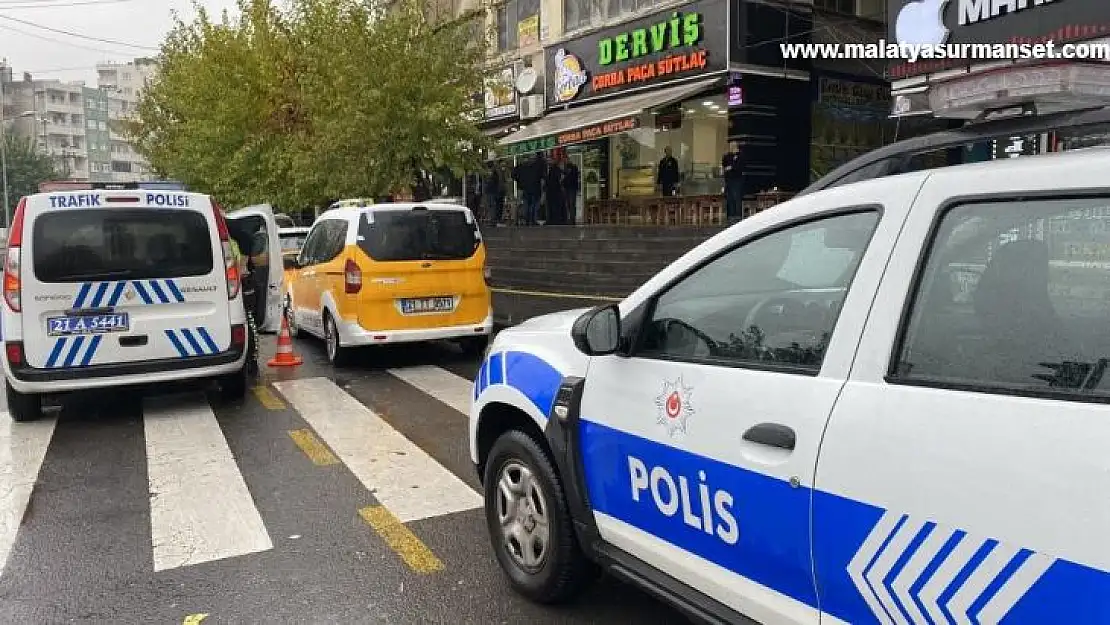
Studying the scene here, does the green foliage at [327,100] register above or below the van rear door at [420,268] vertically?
above

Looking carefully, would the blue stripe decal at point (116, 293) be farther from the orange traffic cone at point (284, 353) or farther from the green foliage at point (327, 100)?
the green foliage at point (327, 100)

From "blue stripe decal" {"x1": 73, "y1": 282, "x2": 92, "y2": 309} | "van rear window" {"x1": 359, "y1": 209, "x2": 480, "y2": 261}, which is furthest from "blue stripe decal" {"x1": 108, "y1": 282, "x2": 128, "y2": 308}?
"van rear window" {"x1": 359, "y1": 209, "x2": 480, "y2": 261}

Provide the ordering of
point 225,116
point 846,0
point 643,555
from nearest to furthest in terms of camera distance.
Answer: point 643,555
point 846,0
point 225,116

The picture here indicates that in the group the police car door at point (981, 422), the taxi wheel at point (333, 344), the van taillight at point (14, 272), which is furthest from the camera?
the taxi wheel at point (333, 344)

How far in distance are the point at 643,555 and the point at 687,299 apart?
0.89 meters

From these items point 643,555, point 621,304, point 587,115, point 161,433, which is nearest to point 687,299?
point 621,304

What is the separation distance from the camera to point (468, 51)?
56.2 feet

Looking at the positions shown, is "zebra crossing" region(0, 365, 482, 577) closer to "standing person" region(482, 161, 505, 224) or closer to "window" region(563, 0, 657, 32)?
"window" region(563, 0, 657, 32)

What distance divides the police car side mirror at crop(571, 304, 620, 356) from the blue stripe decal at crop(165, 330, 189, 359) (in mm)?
5102

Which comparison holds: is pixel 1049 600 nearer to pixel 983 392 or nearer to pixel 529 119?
pixel 983 392

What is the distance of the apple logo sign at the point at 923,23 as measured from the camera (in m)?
14.6

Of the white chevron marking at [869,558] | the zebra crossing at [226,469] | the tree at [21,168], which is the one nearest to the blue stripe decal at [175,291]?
the zebra crossing at [226,469]

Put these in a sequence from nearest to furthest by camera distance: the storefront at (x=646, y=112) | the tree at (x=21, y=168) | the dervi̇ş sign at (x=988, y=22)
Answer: the dervi̇ş sign at (x=988, y=22)
the storefront at (x=646, y=112)
the tree at (x=21, y=168)

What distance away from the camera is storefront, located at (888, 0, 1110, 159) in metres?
2.69
